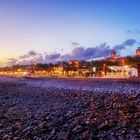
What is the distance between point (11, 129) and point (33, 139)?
201 cm

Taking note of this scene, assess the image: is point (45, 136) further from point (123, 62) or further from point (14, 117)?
point (123, 62)

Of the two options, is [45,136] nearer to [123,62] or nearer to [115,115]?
[115,115]

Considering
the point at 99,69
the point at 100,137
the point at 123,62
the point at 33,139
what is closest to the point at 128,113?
the point at 100,137

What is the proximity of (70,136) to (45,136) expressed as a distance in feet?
3.06

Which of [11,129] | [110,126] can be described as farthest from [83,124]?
[11,129]

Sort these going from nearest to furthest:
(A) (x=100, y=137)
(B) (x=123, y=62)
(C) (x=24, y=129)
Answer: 1. (A) (x=100, y=137)
2. (C) (x=24, y=129)
3. (B) (x=123, y=62)

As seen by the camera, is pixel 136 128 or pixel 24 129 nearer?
pixel 136 128

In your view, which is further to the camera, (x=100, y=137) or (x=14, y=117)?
(x=14, y=117)

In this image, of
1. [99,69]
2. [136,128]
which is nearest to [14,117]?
[136,128]

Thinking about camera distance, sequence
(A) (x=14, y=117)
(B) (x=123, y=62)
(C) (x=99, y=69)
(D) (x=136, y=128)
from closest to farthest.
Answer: (D) (x=136, y=128)
(A) (x=14, y=117)
(C) (x=99, y=69)
(B) (x=123, y=62)

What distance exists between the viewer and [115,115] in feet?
43.4

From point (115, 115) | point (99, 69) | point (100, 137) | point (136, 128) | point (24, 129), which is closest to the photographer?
point (100, 137)

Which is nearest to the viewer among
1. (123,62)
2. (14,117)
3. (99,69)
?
(14,117)

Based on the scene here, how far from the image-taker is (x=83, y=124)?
11.6m
